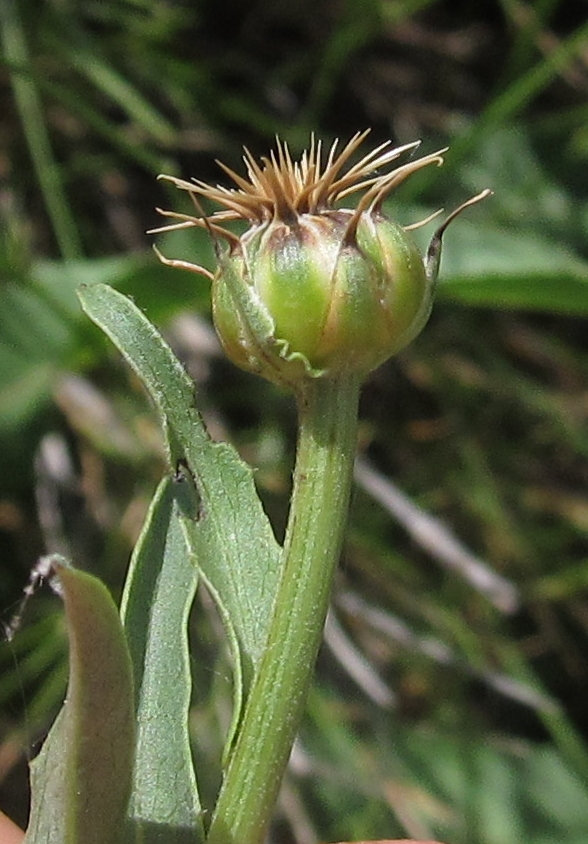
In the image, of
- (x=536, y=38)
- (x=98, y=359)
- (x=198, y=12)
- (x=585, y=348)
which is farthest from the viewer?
(x=585, y=348)

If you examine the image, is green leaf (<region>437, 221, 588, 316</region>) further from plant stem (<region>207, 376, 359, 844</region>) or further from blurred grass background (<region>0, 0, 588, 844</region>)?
plant stem (<region>207, 376, 359, 844</region>)

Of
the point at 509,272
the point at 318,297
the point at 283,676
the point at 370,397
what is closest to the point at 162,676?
the point at 283,676

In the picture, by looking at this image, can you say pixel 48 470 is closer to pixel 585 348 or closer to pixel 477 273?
pixel 477 273

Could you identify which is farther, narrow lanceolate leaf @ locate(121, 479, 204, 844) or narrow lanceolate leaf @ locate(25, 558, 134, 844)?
narrow lanceolate leaf @ locate(121, 479, 204, 844)

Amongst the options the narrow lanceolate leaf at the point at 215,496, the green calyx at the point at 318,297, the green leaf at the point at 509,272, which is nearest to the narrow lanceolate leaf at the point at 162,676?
the narrow lanceolate leaf at the point at 215,496

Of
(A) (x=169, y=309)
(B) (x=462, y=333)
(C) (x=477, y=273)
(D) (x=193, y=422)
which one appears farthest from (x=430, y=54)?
(D) (x=193, y=422)

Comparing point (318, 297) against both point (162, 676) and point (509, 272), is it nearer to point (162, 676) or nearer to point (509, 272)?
point (162, 676)

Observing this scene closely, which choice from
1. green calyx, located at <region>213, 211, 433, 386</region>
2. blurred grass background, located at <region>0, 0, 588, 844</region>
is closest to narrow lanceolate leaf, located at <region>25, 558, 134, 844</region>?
green calyx, located at <region>213, 211, 433, 386</region>
